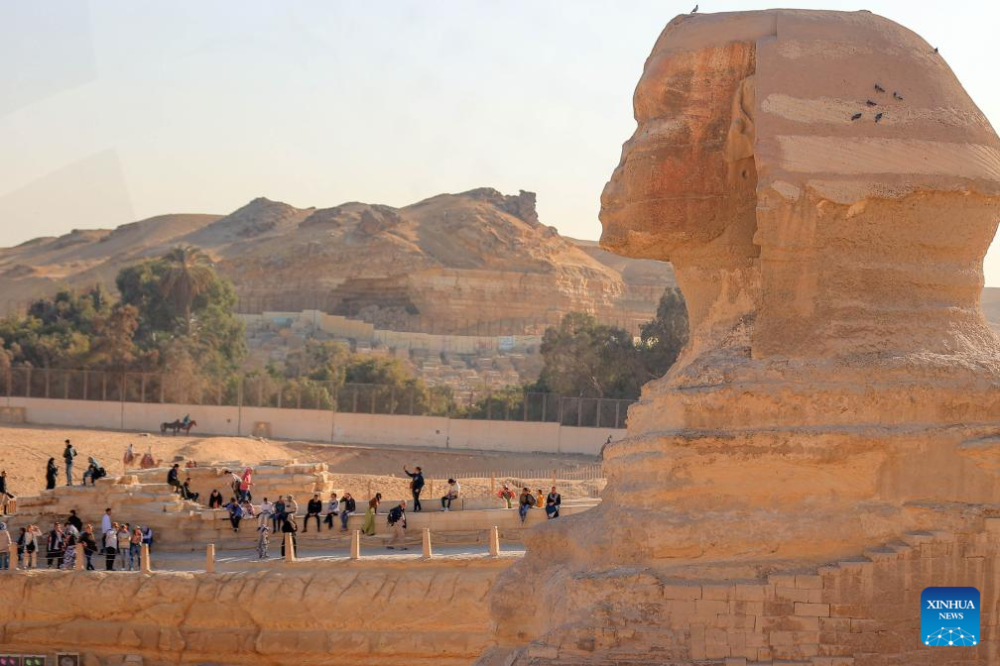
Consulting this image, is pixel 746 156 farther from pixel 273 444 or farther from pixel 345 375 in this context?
pixel 345 375

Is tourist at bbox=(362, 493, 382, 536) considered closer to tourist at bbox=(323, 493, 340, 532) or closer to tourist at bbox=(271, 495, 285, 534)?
tourist at bbox=(323, 493, 340, 532)

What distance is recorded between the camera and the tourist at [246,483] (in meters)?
25.7

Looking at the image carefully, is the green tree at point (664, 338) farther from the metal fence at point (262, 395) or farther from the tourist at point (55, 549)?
the tourist at point (55, 549)

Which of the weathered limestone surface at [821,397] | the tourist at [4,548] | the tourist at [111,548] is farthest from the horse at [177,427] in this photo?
the weathered limestone surface at [821,397]

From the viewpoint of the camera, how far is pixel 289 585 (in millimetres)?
21344

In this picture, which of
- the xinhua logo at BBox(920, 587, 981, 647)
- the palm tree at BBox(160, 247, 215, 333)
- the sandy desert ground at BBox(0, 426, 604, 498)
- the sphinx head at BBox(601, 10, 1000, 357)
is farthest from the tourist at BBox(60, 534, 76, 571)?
the palm tree at BBox(160, 247, 215, 333)

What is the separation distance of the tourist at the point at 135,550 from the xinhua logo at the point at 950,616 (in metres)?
16.0

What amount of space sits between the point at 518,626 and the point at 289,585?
464 inches

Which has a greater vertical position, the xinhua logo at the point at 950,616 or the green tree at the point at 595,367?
the green tree at the point at 595,367

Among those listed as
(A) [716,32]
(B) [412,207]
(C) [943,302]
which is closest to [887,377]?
(C) [943,302]

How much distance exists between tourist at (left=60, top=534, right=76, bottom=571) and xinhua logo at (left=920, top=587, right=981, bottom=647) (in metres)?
16.3

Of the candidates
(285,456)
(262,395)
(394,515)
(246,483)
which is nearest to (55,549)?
(246,483)

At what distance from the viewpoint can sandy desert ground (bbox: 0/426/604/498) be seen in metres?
34.0

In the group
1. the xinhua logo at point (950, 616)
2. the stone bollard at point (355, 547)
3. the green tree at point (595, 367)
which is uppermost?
the green tree at point (595, 367)
